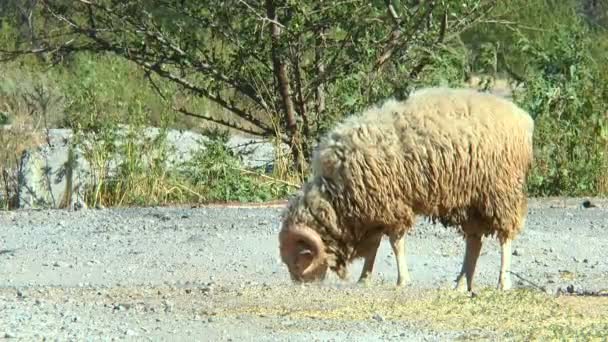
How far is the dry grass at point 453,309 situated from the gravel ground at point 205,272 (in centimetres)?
4

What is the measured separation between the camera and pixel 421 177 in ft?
35.2

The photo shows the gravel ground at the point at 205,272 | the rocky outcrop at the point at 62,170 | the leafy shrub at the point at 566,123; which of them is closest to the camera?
the gravel ground at the point at 205,272

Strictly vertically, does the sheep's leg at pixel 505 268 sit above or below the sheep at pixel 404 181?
below

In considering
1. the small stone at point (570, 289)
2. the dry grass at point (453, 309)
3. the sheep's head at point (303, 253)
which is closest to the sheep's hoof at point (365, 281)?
the sheep's head at point (303, 253)

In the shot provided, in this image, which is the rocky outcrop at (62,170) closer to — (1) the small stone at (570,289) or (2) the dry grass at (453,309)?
(1) the small stone at (570,289)

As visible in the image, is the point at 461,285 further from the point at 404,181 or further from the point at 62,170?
the point at 62,170

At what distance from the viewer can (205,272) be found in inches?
496

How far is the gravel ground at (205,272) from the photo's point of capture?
856cm

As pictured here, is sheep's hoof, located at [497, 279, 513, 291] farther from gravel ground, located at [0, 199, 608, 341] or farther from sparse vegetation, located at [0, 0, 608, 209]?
sparse vegetation, located at [0, 0, 608, 209]

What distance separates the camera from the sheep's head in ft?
35.6

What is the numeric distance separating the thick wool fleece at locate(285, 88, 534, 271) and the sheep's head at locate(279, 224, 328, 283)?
0.08 meters

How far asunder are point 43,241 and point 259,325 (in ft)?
19.8

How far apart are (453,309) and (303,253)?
7.06 ft

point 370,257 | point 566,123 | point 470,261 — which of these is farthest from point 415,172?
point 566,123
